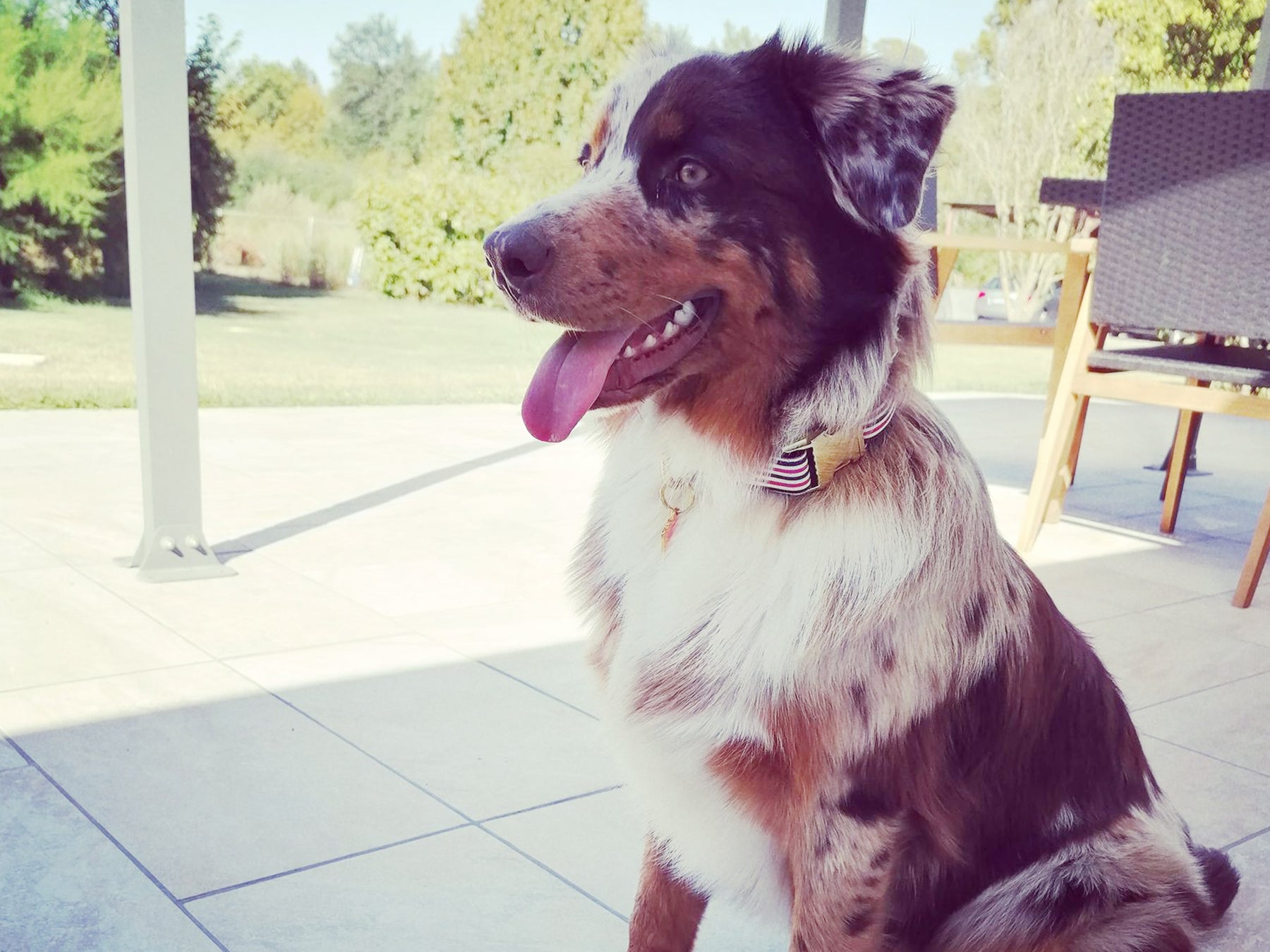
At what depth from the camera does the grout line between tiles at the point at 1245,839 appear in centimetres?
241

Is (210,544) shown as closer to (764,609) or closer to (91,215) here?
(764,609)

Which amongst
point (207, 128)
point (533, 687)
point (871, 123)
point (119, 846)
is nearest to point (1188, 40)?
point (207, 128)

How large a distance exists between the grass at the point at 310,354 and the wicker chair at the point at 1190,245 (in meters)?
5.08

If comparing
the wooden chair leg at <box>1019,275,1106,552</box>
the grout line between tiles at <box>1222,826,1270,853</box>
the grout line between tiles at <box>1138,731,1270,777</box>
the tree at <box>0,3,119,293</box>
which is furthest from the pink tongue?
the tree at <box>0,3,119,293</box>

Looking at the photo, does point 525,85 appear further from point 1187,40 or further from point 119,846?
point 119,846

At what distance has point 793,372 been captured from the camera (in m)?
1.70

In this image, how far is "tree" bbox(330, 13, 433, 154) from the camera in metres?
28.5

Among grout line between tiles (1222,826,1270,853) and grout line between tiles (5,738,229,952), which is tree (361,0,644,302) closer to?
grout line between tiles (5,738,229,952)

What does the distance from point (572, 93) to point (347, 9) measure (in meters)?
11.6

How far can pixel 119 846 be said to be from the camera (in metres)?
2.12

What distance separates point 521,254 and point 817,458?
0.53 metres

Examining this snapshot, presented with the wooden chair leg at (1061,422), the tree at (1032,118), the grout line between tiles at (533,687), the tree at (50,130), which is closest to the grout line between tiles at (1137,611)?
the wooden chair leg at (1061,422)

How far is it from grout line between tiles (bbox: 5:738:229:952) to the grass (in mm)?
4971

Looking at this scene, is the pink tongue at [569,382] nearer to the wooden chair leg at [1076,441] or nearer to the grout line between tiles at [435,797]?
the grout line between tiles at [435,797]
